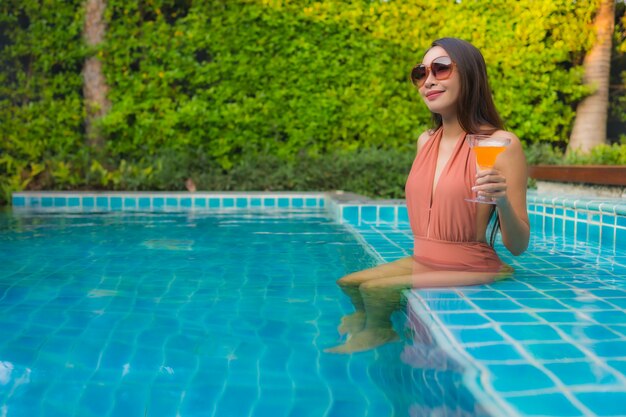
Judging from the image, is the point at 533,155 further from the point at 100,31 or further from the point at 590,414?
the point at 590,414

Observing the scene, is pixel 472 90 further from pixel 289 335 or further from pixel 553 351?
pixel 289 335

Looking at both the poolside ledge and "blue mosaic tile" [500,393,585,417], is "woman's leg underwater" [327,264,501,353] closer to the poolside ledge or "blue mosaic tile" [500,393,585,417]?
"blue mosaic tile" [500,393,585,417]

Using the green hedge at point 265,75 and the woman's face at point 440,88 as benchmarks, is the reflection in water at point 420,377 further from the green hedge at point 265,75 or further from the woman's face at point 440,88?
the green hedge at point 265,75

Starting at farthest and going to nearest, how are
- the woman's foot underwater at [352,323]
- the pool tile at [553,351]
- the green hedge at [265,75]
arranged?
the green hedge at [265,75] < the woman's foot underwater at [352,323] < the pool tile at [553,351]

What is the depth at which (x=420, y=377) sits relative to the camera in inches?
90.0

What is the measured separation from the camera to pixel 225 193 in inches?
340

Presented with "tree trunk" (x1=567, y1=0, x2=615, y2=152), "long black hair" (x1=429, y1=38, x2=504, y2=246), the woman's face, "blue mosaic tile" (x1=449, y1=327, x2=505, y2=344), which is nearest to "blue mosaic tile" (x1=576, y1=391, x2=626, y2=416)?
"blue mosaic tile" (x1=449, y1=327, x2=505, y2=344)

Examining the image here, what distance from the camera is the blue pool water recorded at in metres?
2.18

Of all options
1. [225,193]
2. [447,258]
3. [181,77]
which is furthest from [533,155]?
[447,258]

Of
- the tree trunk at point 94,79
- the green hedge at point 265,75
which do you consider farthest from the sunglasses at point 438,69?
the tree trunk at point 94,79

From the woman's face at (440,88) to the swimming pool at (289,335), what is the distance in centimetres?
79

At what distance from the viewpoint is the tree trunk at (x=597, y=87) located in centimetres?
946

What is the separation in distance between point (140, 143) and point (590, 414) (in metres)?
8.88

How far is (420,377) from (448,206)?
846 mm
